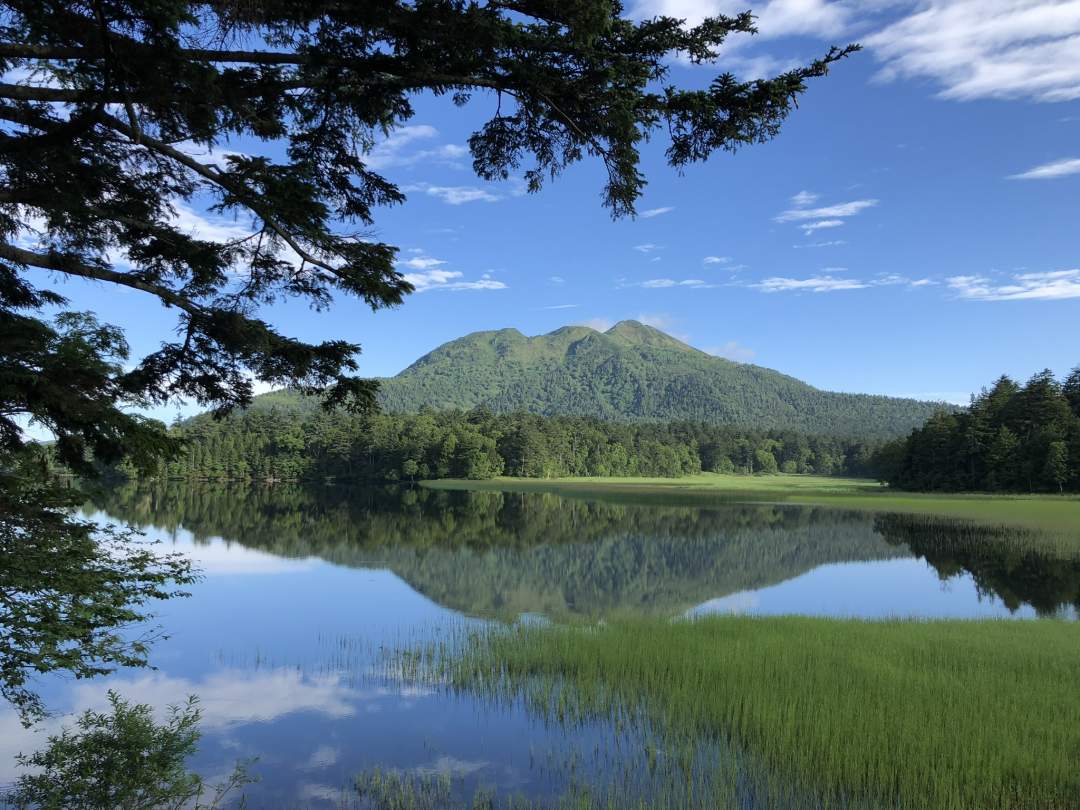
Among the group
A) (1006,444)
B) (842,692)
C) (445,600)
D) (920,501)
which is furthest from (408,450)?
(842,692)

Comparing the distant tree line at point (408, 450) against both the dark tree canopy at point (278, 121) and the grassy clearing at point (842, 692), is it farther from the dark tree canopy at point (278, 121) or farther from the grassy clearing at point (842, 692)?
the dark tree canopy at point (278, 121)

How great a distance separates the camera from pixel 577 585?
26141mm

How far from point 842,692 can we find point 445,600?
49.4 feet

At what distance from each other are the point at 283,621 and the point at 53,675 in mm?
6968

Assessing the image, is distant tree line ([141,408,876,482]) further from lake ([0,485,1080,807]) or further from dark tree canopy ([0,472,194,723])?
dark tree canopy ([0,472,194,723])

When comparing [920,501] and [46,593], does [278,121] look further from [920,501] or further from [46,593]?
[920,501]

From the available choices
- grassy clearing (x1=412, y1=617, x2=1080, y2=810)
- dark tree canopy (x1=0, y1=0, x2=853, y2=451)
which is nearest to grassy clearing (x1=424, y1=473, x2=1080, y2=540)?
grassy clearing (x1=412, y1=617, x2=1080, y2=810)

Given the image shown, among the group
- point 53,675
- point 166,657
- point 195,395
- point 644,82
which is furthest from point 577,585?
point 644,82

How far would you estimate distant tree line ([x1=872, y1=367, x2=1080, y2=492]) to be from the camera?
68.9m

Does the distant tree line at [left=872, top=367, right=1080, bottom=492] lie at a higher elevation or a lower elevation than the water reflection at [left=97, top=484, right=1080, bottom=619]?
higher

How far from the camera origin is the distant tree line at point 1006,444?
68875mm

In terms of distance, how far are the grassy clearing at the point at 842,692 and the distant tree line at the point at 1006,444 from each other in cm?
6649

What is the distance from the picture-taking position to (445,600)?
22.9m

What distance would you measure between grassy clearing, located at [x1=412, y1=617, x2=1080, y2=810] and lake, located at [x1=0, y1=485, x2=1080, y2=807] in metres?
1.24
